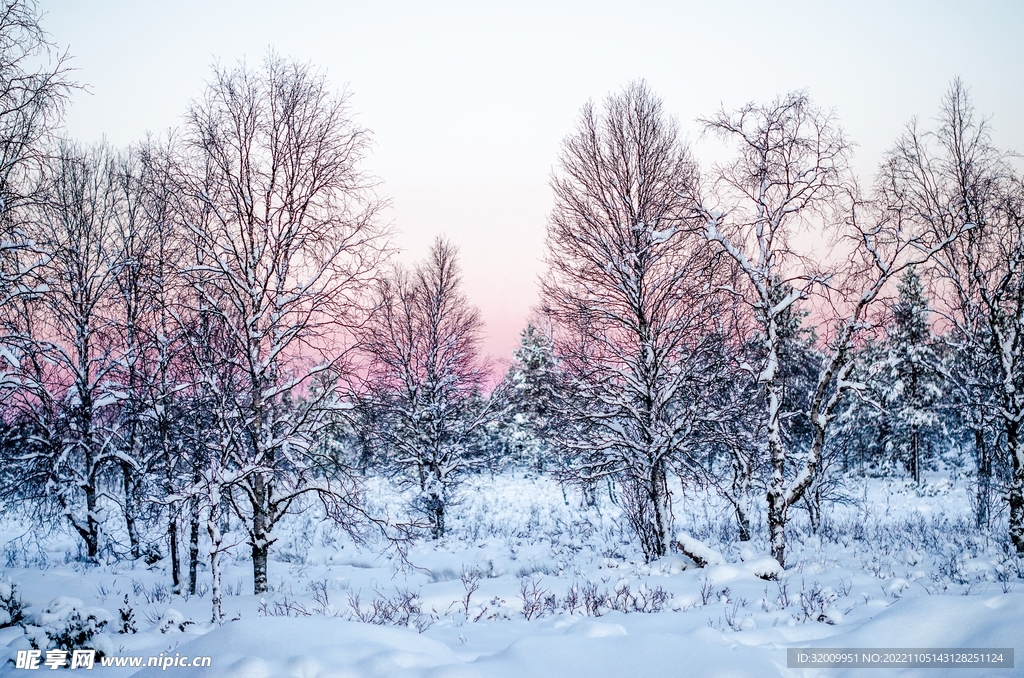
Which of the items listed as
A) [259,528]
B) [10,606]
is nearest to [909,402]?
[259,528]

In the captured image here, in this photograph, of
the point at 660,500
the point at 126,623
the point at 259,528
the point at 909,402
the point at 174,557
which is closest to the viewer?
the point at 126,623

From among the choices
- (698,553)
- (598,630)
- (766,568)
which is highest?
(598,630)

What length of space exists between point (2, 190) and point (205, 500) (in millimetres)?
4905

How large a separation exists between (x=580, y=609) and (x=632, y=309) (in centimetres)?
592

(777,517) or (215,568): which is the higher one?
(215,568)

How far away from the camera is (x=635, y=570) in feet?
29.2

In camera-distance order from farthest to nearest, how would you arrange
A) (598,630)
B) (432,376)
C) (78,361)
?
(432,376) < (78,361) < (598,630)

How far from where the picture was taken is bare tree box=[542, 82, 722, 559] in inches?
391

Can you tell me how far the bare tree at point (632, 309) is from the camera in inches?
391

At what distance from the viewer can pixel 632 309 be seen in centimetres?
1045

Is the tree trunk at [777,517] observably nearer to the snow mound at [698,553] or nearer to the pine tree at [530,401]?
the snow mound at [698,553]

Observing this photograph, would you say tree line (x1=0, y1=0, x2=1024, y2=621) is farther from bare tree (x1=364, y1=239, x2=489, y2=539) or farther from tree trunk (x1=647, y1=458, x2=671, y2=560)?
bare tree (x1=364, y1=239, x2=489, y2=539)

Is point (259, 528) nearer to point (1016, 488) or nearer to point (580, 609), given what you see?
point (580, 609)

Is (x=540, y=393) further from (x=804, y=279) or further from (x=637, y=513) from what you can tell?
(x=804, y=279)
